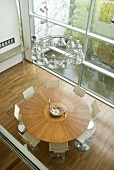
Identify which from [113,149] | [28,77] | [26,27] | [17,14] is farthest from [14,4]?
[113,149]

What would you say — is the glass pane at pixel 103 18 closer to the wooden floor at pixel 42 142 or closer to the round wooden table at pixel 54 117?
the round wooden table at pixel 54 117

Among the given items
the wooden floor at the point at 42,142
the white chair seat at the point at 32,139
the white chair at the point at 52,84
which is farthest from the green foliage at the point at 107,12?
the white chair seat at the point at 32,139

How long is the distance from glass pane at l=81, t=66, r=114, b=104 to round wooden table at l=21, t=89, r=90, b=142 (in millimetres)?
1396

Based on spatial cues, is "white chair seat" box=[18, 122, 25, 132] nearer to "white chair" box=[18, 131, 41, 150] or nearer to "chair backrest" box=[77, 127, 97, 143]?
"white chair" box=[18, 131, 41, 150]

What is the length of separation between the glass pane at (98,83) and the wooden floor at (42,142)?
1.08 feet

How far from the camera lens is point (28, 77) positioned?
21.6 ft

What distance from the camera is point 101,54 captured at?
5289mm

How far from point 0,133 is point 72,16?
15.0 ft

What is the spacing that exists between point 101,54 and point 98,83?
3.40ft

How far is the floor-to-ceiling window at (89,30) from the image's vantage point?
4.78m

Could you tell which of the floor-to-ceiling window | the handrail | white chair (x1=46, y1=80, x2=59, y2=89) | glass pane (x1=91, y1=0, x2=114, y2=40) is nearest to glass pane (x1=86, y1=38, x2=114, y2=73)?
the floor-to-ceiling window

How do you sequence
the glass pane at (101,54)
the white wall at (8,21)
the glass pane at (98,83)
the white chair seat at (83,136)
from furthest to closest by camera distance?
the white wall at (8,21) < the glass pane at (98,83) < the glass pane at (101,54) < the white chair seat at (83,136)

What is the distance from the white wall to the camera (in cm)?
579

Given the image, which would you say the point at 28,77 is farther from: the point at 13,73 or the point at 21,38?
the point at 21,38
